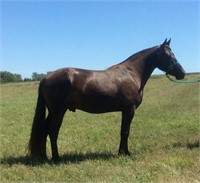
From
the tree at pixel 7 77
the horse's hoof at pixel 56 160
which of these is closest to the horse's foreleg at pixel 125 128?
the horse's hoof at pixel 56 160

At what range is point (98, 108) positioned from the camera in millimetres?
7414

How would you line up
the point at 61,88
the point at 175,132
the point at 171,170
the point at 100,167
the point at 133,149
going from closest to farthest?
the point at 171,170, the point at 100,167, the point at 61,88, the point at 133,149, the point at 175,132

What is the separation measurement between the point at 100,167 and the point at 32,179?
4.35ft

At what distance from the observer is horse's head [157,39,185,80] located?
805 centimetres

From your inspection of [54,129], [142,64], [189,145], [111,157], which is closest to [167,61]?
[142,64]

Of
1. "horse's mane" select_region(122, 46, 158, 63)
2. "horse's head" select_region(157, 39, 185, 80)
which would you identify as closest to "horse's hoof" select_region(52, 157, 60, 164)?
"horse's mane" select_region(122, 46, 158, 63)

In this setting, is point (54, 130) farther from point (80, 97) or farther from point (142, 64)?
point (142, 64)

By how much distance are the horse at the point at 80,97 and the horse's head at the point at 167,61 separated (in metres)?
0.74

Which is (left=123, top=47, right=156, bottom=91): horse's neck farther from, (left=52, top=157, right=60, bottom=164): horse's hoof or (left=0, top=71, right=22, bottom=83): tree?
(left=0, top=71, right=22, bottom=83): tree

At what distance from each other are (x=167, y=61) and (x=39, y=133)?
11.5 ft

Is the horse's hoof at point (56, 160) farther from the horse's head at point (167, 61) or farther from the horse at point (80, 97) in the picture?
the horse's head at point (167, 61)

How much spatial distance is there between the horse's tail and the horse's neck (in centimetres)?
226

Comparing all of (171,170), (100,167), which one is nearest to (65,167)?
(100,167)

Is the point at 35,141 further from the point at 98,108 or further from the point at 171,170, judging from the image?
the point at 171,170
